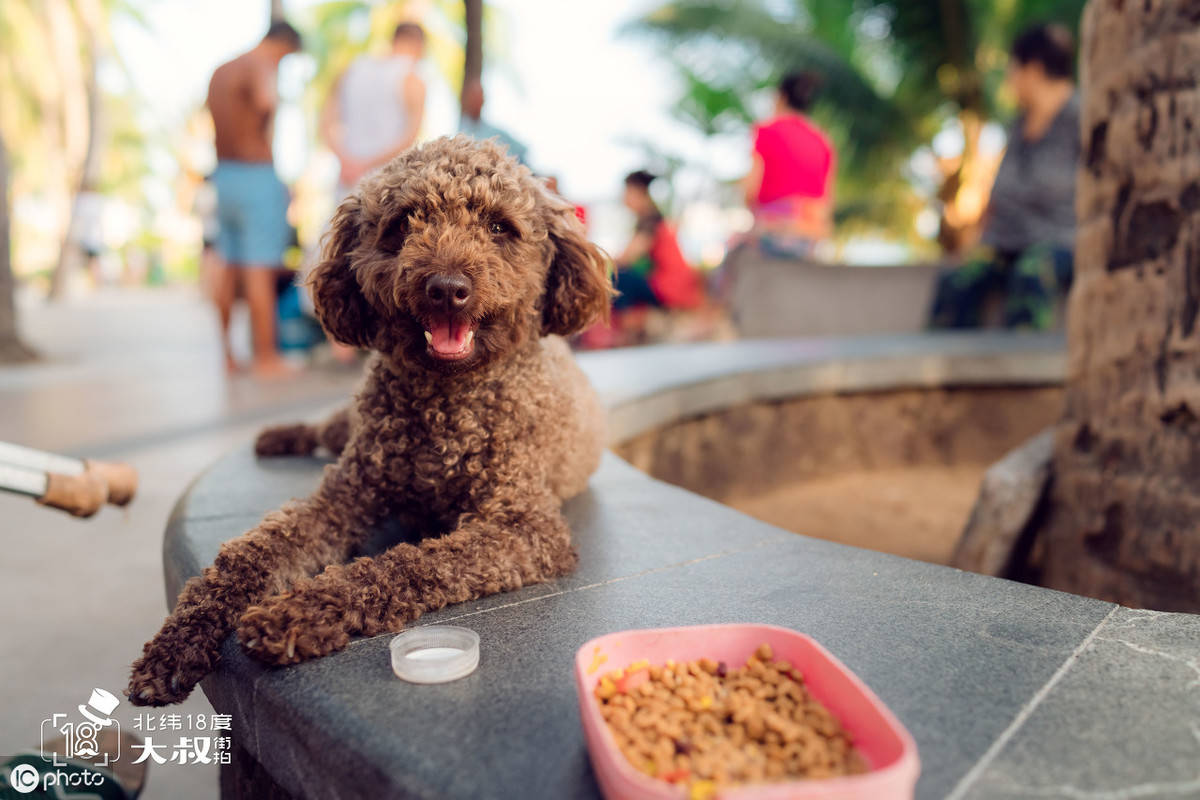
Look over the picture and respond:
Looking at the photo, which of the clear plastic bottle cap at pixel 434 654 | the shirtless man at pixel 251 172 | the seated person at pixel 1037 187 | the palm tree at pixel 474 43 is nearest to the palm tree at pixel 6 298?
the shirtless man at pixel 251 172

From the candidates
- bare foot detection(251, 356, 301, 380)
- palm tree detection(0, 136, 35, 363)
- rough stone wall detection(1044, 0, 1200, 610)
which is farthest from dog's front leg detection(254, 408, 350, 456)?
palm tree detection(0, 136, 35, 363)

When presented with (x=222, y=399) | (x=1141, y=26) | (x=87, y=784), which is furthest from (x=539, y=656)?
(x=222, y=399)

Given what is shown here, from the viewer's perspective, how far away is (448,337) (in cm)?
213

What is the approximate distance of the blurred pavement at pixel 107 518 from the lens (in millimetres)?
2498

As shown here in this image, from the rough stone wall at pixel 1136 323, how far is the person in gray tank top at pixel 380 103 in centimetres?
506

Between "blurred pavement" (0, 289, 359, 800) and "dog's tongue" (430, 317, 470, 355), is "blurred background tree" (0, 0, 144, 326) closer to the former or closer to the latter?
"blurred pavement" (0, 289, 359, 800)

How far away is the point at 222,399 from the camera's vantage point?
21.3 ft

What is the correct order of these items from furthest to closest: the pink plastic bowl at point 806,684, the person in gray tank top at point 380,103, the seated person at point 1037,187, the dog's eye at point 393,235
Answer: the person in gray tank top at point 380,103 < the seated person at point 1037,187 < the dog's eye at point 393,235 < the pink plastic bowl at point 806,684

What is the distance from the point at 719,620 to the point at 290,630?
37.2 inches

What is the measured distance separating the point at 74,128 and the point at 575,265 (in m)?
25.8

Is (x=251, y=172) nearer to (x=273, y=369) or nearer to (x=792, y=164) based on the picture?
(x=273, y=369)

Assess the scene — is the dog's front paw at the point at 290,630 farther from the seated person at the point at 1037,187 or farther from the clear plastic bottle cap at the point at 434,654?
the seated person at the point at 1037,187

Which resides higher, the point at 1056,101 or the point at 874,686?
the point at 1056,101

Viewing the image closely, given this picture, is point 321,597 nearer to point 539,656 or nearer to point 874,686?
point 539,656
